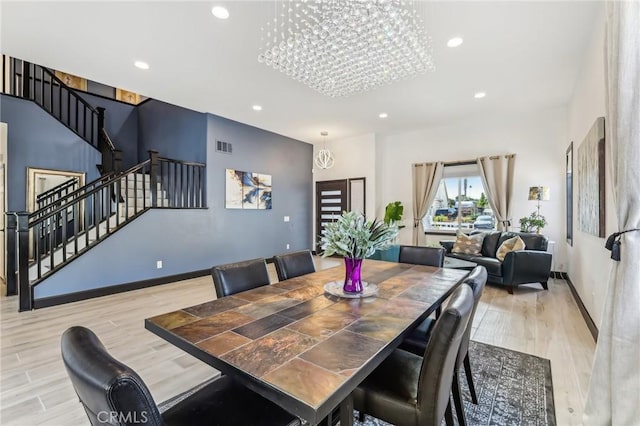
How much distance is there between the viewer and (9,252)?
12.6ft

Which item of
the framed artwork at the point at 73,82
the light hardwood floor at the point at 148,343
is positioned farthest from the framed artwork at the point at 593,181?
the framed artwork at the point at 73,82

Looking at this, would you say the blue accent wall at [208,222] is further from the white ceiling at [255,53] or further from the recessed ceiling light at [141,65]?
the recessed ceiling light at [141,65]

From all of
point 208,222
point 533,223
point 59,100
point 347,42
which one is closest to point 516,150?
point 533,223

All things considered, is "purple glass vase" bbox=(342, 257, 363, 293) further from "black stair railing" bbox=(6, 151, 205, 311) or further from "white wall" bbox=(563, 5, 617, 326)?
"black stair railing" bbox=(6, 151, 205, 311)

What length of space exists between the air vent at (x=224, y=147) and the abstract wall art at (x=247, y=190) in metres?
0.41

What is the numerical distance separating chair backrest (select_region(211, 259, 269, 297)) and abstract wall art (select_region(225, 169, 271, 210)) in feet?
13.7

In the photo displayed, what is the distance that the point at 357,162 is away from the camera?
7469 millimetres

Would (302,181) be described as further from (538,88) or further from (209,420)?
(209,420)

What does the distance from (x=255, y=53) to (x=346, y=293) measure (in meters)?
3.07

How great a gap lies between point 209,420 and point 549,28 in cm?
427

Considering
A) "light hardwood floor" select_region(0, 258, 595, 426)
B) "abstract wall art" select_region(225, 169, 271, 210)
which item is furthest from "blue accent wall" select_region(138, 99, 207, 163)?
"light hardwood floor" select_region(0, 258, 595, 426)

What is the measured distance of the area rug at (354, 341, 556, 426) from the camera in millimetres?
1793

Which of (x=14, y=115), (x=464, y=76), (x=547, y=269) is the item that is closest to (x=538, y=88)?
(x=464, y=76)

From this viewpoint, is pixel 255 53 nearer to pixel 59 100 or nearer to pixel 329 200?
pixel 329 200
